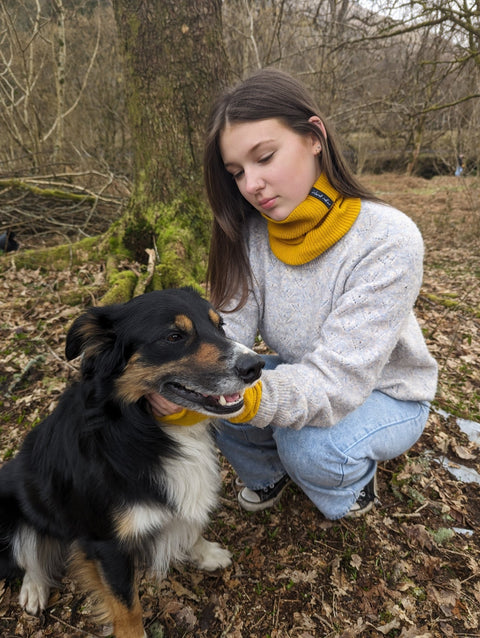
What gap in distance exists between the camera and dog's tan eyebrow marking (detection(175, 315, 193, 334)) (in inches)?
75.3

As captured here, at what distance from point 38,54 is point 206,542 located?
42.5ft

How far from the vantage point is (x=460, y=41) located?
8.30 m

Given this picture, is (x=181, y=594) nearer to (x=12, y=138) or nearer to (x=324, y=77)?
(x=12, y=138)

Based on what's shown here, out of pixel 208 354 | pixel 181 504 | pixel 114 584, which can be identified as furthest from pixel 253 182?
pixel 114 584

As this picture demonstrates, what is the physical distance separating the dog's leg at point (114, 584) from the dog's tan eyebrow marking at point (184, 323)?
110 centimetres

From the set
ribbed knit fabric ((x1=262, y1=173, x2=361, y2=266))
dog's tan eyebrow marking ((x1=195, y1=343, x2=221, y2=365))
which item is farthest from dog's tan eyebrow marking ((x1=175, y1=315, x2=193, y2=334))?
ribbed knit fabric ((x1=262, y1=173, x2=361, y2=266))

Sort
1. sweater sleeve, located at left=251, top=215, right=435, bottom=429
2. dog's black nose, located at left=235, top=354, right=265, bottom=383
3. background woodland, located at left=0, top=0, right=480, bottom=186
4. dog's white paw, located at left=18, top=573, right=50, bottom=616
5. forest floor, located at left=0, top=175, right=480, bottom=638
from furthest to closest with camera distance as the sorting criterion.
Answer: background woodland, located at left=0, top=0, right=480, bottom=186
dog's white paw, located at left=18, top=573, right=50, bottom=616
forest floor, located at left=0, top=175, right=480, bottom=638
sweater sleeve, located at left=251, top=215, right=435, bottom=429
dog's black nose, located at left=235, top=354, right=265, bottom=383

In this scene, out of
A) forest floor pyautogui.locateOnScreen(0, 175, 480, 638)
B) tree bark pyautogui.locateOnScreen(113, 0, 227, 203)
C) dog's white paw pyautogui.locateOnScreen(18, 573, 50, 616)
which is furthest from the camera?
tree bark pyautogui.locateOnScreen(113, 0, 227, 203)

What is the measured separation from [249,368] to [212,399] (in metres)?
0.25

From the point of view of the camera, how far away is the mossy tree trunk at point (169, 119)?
419 cm

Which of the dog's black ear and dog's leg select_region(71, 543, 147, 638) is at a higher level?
the dog's black ear

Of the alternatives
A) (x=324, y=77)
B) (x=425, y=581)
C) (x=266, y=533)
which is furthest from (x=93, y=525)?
(x=324, y=77)

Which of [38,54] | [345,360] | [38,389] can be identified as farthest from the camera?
[38,54]

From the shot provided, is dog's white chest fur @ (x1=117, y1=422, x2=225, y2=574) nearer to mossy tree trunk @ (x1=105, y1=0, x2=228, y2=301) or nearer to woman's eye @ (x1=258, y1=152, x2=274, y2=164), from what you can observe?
woman's eye @ (x1=258, y1=152, x2=274, y2=164)
